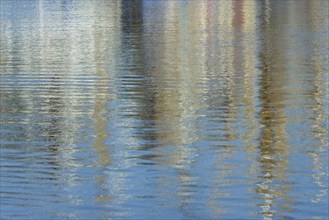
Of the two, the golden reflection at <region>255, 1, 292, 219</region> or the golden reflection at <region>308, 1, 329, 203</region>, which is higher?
the golden reflection at <region>255, 1, 292, 219</region>

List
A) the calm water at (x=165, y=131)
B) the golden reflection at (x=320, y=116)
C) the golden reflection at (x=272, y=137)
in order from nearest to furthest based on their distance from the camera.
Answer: the calm water at (x=165, y=131)
the golden reflection at (x=272, y=137)
the golden reflection at (x=320, y=116)

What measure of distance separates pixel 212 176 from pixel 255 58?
752 inches

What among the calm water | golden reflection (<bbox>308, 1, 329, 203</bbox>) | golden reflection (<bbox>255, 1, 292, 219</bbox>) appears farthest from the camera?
golden reflection (<bbox>308, 1, 329, 203</bbox>)

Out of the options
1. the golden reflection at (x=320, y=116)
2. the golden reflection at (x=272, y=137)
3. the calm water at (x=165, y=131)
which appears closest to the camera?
the calm water at (x=165, y=131)

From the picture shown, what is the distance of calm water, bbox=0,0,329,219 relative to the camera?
15.4m

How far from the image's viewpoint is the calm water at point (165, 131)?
15414 mm

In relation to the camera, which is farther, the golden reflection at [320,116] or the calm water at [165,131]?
the golden reflection at [320,116]

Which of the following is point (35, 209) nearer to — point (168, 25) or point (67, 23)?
point (168, 25)

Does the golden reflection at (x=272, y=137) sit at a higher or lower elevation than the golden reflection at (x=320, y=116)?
higher

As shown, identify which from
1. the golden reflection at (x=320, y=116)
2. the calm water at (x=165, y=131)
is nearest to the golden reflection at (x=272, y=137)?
the calm water at (x=165, y=131)

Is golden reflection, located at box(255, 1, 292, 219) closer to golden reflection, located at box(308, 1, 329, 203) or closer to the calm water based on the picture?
the calm water

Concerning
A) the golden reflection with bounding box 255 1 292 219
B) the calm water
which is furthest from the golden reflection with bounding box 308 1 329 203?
the golden reflection with bounding box 255 1 292 219

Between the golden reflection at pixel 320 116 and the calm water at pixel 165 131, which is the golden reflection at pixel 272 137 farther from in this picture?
the golden reflection at pixel 320 116

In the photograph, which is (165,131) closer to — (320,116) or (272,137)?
(272,137)
